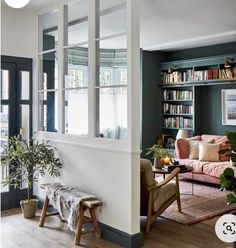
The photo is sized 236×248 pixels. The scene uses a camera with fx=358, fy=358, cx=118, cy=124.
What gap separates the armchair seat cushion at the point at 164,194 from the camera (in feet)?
14.3

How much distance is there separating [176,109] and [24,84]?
4311 millimetres

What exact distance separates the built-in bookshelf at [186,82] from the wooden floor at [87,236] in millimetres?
3731

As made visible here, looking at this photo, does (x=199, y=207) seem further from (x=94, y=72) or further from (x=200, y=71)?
(x=200, y=71)

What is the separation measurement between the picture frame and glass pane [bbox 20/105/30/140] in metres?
4.34

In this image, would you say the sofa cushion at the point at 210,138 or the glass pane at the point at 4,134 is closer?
the glass pane at the point at 4,134

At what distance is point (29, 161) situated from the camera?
15.3 ft

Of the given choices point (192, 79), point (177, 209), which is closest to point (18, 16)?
point (177, 209)

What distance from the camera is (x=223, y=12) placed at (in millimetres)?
5316

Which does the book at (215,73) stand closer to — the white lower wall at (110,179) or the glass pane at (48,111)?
the glass pane at (48,111)

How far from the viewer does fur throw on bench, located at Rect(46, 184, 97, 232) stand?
12.8ft

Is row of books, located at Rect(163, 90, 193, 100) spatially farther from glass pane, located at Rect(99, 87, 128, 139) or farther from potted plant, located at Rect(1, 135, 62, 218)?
glass pane, located at Rect(99, 87, 128, 139)

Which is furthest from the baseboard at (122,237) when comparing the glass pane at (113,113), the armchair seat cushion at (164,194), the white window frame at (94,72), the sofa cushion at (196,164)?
the sofa cushion at (196,164)

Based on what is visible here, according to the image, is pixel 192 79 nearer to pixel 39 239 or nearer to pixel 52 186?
pixel 52 186

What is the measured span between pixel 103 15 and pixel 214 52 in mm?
4405
